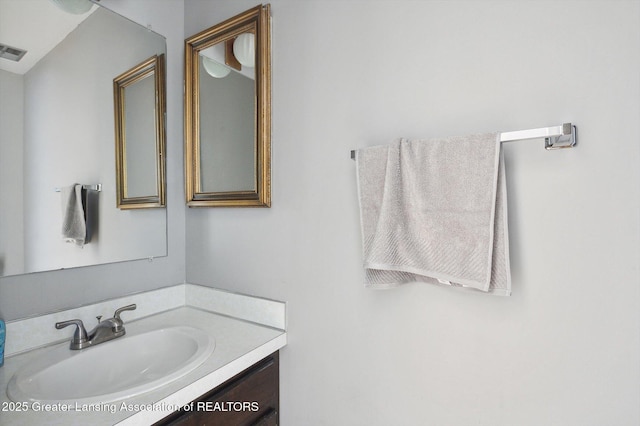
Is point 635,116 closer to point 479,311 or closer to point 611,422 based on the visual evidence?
point 479,311

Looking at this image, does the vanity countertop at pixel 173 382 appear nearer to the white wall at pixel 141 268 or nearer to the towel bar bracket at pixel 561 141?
the white wall at pixel 141 268

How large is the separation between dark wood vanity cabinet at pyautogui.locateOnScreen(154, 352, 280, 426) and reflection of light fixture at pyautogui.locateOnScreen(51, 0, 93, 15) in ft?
4.73

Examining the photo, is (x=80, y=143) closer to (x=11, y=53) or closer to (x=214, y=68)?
(x=11, y=53)

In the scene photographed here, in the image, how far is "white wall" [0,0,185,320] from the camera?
43.1 inches

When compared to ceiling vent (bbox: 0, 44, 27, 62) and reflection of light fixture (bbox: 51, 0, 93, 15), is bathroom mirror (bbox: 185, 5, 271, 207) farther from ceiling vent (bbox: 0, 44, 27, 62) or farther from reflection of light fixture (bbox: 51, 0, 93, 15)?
ceiling vent (bbox: 0, 44, 27, 62)

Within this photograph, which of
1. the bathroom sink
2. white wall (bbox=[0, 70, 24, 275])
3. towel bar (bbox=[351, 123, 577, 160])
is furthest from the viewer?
white wall (bbox=[0, 70, 24, 275])

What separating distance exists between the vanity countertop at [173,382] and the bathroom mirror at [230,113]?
51cm

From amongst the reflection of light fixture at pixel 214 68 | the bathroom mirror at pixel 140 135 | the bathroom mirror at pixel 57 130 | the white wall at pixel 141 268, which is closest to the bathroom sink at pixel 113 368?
the white wall at pixel 141 268

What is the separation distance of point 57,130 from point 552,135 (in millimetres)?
1534

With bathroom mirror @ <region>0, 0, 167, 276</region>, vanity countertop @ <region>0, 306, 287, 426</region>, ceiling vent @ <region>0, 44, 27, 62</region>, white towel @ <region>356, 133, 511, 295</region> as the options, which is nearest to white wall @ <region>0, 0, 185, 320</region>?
bathroom mirror @ <region>0, 0, 167, 276</region>

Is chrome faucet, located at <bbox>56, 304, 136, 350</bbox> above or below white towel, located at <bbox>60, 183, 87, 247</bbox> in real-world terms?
below

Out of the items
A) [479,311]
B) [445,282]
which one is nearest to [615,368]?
[479,311]

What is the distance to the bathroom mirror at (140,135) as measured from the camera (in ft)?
4.35

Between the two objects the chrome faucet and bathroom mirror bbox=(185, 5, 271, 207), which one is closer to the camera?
the chrome faucet
